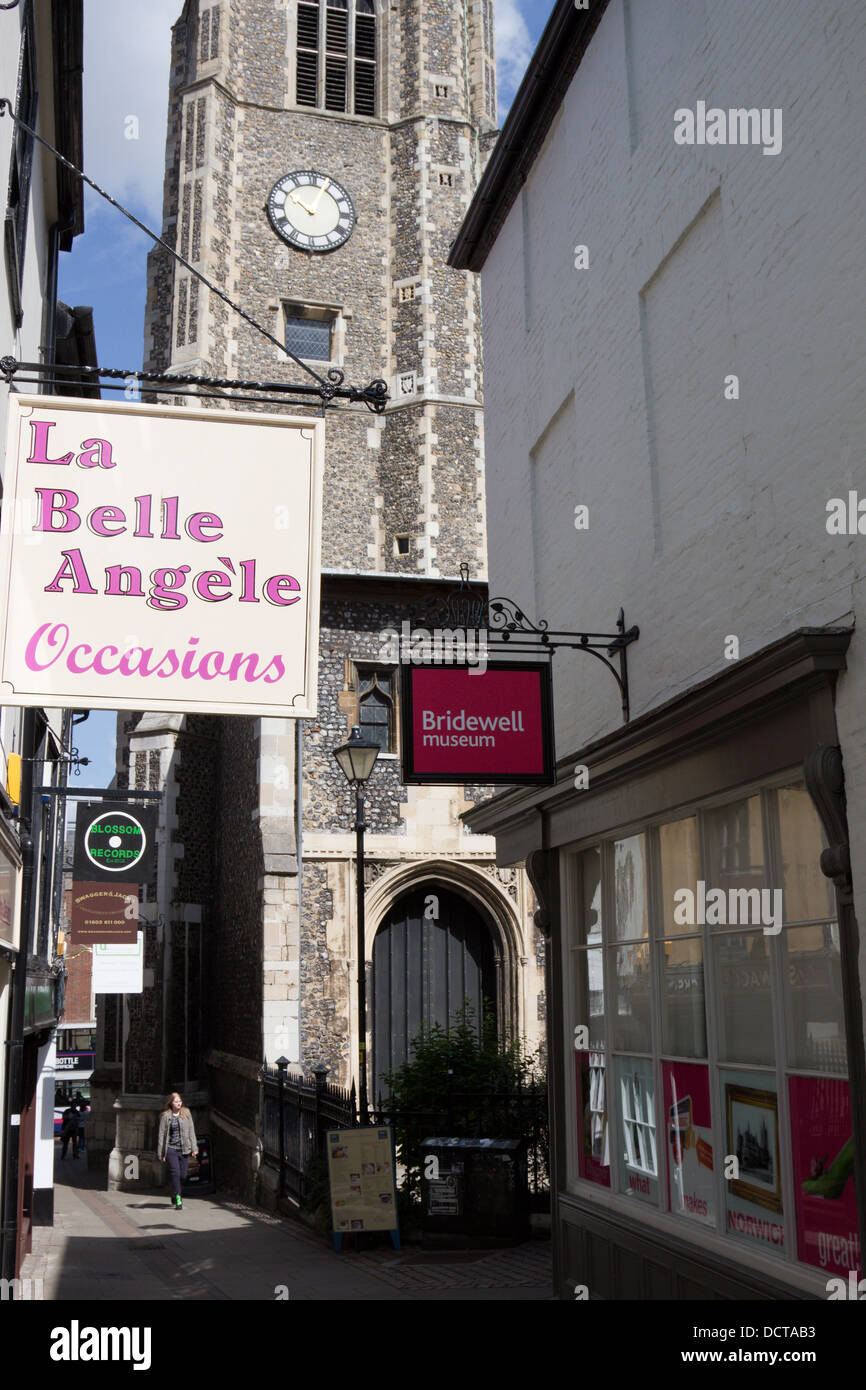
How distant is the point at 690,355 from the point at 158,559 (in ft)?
11.5

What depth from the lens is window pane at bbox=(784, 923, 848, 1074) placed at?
17.5 ft

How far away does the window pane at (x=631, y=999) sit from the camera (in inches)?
294

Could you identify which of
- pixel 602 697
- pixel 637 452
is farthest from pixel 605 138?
pixel 602 697

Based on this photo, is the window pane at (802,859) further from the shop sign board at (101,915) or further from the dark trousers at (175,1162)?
the dark trousers at (175,1162)

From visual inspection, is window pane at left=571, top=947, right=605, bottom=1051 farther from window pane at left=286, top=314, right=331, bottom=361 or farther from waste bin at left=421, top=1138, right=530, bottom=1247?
window pane at left=286, top=314, right=331, bottom=361

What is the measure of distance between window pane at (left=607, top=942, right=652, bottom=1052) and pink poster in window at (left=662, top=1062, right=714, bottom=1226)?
459 mm

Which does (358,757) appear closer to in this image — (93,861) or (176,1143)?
(93,861)

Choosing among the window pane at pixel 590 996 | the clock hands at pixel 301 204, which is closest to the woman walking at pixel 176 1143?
the window pane at pixel 590 996

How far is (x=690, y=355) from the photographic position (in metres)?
7.20

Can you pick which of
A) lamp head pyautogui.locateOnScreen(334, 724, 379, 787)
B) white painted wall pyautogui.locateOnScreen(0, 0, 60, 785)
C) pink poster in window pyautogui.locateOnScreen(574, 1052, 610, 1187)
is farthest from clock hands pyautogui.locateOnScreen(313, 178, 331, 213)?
pink poster in window pyautogui.locateOnScreen(574, 1052, 610, 1187)

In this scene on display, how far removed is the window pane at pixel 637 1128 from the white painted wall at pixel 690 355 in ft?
7.40

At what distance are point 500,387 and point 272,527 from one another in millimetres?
5865

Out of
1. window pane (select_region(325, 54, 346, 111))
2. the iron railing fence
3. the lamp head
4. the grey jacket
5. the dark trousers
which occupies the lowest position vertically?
the dark trousers

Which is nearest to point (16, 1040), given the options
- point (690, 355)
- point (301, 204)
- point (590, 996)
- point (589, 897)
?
point (590, 996)
